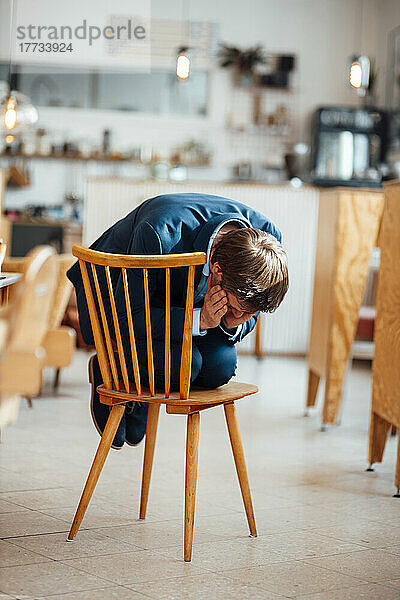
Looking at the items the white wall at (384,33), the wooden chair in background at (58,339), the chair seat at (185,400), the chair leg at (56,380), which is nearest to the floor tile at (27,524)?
the chair seat at (185,400)

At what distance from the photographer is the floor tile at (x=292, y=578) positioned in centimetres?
218

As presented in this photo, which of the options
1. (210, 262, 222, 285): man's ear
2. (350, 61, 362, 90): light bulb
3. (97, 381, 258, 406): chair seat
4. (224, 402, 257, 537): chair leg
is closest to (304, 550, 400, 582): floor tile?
(224, 402, 257, 537): chair leg

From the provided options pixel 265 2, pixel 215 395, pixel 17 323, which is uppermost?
pixel 265 2

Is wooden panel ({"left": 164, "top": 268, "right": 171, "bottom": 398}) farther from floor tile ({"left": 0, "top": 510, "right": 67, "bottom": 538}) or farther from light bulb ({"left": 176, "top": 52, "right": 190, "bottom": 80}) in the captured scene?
light bulb ({"left": 176, "top": 52, "right": 190, "bottom": 80})

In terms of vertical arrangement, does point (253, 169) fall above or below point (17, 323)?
above

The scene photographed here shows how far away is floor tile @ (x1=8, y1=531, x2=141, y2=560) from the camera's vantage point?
235 cm

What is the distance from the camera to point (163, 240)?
7.73ft

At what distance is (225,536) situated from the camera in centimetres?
257

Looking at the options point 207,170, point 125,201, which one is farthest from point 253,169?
point 125,201

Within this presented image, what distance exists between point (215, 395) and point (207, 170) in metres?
6.09

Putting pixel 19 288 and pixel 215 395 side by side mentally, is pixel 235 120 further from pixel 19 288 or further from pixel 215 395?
pixel 19 288

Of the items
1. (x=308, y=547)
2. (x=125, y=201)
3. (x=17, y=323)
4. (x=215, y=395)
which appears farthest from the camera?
(x=125, y=201)

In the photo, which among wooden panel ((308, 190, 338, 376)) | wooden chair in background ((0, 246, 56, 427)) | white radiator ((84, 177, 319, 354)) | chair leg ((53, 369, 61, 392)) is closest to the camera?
wooden chair in background ((0, 246, 56, 427))

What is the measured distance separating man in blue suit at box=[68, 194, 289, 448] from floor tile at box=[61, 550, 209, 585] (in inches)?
15.4
